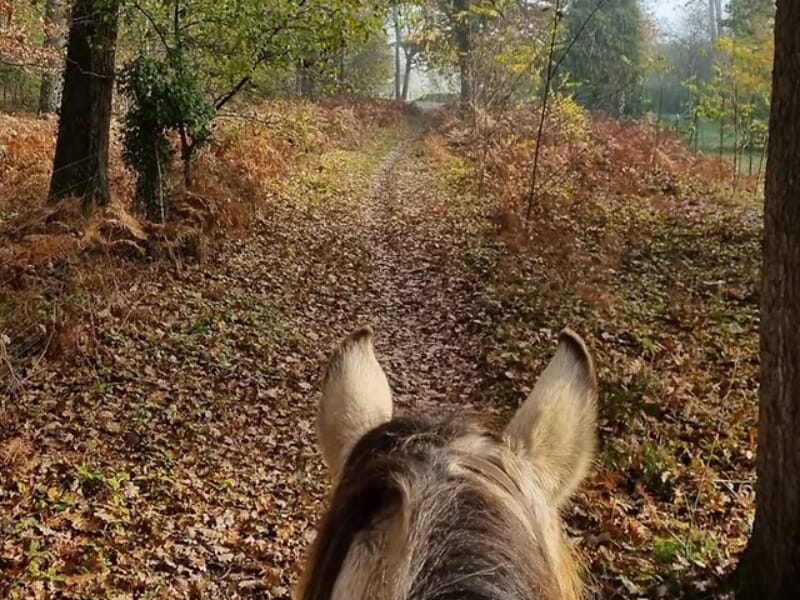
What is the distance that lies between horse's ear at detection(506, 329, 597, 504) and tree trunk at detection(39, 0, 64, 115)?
1573 cm

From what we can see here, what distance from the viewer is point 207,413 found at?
6.70 meters

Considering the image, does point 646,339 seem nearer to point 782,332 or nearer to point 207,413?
point 207,413

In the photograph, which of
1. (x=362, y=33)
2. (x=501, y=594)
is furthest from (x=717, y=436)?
(x=362, y=33)

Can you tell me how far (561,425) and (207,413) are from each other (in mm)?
5599

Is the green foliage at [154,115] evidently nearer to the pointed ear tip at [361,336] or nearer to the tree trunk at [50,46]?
the tree trunk at [50,46]

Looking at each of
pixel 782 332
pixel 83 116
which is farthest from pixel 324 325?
pixel 782 332

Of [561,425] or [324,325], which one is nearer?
[561,425]

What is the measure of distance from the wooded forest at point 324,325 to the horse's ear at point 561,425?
0.4 inches

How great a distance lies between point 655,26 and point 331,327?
30.6m

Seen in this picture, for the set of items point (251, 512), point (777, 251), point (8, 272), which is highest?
point (777, 251)

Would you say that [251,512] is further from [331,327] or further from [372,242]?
[372,242]

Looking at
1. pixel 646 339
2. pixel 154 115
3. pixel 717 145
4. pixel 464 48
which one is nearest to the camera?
pixel 646 339

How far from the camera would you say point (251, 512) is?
5.50 meters

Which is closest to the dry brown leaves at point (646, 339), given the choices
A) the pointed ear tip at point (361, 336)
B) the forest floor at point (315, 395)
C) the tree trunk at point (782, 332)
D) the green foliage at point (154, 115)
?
the forest floor at point (315, 395)
